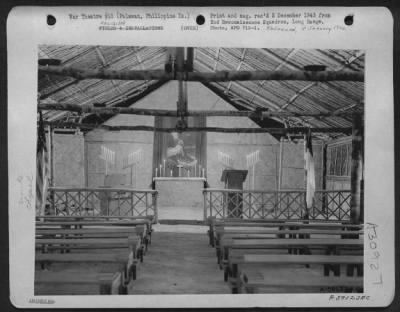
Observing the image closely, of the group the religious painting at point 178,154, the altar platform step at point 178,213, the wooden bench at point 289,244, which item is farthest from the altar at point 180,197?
the wooden bench at point 289,244

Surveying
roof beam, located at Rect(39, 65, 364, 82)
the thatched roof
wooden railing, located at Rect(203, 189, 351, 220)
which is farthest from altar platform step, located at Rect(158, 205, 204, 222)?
roof beam, located at Rect(39, 65, 364, 82)

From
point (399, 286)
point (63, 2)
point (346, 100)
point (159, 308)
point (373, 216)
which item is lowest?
point (159, 308)

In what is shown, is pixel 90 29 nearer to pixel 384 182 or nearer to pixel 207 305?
pixel 207 305

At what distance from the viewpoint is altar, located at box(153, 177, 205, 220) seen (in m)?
4.30

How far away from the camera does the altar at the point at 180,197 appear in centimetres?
430

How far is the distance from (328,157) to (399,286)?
4489 millimetres

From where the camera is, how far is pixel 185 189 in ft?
15.9

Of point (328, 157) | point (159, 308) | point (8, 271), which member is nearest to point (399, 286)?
point (159, 308)

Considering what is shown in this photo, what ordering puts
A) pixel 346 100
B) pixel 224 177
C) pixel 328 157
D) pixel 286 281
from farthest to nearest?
pixel 328 157, pixel 224 177, pixel 346 100, pixel 286 281

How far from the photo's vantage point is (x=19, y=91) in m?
1.95

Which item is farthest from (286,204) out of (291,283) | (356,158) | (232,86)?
(232,86)

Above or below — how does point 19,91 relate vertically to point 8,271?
above

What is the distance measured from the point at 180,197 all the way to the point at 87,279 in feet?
8.85

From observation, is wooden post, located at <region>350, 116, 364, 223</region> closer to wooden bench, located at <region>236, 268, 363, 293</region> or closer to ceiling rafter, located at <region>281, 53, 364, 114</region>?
ceiling rafter, located at <region>281, 53, 364, 114</region>
